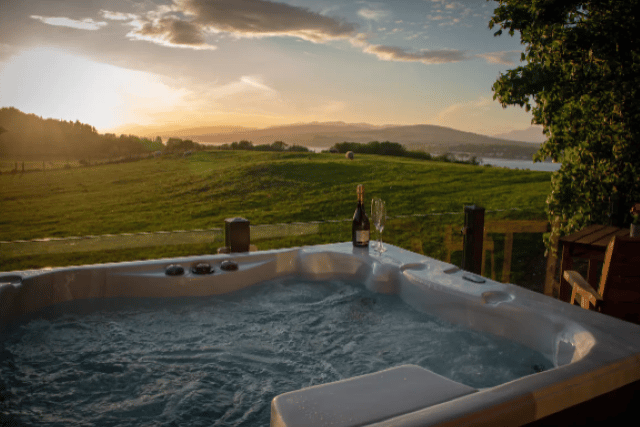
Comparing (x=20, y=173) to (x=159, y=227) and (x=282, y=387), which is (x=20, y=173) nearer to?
(x=159, y=227)

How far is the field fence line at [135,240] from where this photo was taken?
2.83 metres

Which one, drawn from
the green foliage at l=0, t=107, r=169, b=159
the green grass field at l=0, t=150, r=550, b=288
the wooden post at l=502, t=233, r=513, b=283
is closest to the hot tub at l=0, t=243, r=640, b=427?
the wooden post at l=502, t=233, r=513, b=283

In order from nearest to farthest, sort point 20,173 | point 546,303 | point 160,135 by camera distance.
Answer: point 546,303 < point 20,173 < point 160,135

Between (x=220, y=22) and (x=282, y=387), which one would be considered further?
(x=220, y=22)

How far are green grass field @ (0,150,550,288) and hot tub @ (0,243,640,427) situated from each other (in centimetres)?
704

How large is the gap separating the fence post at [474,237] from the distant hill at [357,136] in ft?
31.6

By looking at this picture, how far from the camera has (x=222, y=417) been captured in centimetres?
132

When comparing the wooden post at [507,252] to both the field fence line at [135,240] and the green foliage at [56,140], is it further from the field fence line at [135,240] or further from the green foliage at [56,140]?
the green foliage at [56,140]

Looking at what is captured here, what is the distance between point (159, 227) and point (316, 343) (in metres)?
9.99

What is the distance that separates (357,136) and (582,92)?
14.0 meters

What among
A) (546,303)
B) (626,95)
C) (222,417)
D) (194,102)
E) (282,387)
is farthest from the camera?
(194,102)

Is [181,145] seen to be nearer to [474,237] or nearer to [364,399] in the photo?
[474,237]

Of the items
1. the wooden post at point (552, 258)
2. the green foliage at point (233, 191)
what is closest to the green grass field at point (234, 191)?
the green foliage at point (233, 191)

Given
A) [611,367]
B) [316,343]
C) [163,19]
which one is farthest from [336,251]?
[163,19]
